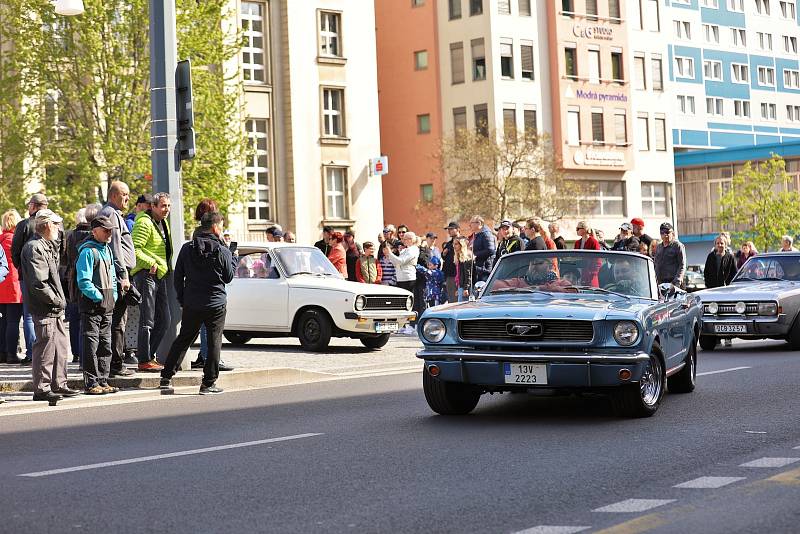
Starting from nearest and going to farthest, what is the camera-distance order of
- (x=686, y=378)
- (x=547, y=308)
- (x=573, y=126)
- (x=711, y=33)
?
(x=547, y=308) < (x=686, y=378) < (x=573, y=126) < (x=711, y=33)

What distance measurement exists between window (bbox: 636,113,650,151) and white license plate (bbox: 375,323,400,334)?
56.3m

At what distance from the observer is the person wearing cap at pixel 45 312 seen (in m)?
14.3

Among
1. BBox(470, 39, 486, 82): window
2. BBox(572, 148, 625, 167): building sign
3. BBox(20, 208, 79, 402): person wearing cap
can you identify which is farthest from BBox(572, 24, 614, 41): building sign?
BBox(20, 208, 79, 402): person wearing cap

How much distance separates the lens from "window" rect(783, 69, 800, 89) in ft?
332

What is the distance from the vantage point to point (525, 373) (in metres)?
11.5

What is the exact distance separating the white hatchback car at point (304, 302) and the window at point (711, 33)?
245 ft

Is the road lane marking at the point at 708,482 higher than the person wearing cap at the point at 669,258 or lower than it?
lower

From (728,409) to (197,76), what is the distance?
29.8m

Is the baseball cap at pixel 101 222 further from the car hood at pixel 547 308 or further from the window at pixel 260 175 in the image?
the window at pixel 260 175

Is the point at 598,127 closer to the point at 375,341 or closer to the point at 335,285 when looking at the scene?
the point at 375,341

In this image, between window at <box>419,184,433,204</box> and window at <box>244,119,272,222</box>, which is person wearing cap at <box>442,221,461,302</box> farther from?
Answer: window at <box>419,184,433,204</box>

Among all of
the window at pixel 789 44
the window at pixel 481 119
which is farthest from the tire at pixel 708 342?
the window at pixel 789 44

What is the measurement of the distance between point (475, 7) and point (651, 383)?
58942mm

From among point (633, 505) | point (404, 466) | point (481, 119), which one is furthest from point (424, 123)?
point (633, 505)
